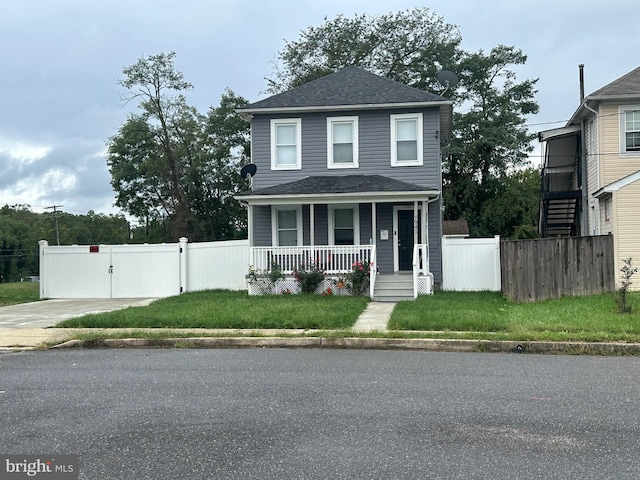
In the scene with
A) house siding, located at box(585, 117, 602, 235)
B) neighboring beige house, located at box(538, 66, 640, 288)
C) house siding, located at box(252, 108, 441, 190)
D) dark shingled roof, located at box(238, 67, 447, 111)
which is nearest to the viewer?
neighboring beige house, located at box(538, 66, 640, 288)

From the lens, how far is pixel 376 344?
994 cm

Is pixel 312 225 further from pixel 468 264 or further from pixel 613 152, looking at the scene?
pixel 613 152

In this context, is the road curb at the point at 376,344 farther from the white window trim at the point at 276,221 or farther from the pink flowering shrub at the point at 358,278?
the white window trim at the point at 276,221

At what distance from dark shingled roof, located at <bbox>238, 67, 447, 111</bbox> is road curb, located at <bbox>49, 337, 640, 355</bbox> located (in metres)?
11.0

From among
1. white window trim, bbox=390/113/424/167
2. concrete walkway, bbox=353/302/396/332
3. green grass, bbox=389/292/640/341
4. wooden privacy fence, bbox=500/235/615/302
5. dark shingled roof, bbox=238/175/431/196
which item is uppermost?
white window trim, bbox=390/113/424/167

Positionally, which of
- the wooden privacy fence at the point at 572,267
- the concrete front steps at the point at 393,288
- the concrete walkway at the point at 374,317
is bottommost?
the concrete walkway at the point at 374,317

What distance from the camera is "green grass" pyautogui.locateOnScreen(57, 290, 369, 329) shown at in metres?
11.8

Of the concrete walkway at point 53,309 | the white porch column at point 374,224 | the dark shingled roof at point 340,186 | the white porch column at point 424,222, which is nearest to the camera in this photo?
the concrete walkway at point 53,309

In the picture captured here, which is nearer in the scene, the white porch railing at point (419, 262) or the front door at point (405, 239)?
the white porch railing at point (419, 262)

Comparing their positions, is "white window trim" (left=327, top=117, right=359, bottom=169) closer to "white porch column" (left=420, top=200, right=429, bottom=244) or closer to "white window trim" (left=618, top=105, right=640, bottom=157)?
"white porch column" (left=420, top=200, right=429, bottom=244)

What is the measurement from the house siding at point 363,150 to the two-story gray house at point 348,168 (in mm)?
33

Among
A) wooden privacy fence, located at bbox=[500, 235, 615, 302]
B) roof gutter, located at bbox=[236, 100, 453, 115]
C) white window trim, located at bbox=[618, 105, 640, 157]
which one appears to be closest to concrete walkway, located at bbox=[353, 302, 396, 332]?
→ wooden privacy fence, located at bbox=[500, 235, 615, 302]

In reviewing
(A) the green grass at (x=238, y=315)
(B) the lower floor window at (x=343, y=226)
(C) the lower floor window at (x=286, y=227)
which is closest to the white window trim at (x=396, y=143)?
(B) the lower floor window at (x=343, y=226)

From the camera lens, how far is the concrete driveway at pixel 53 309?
13.5 meters
